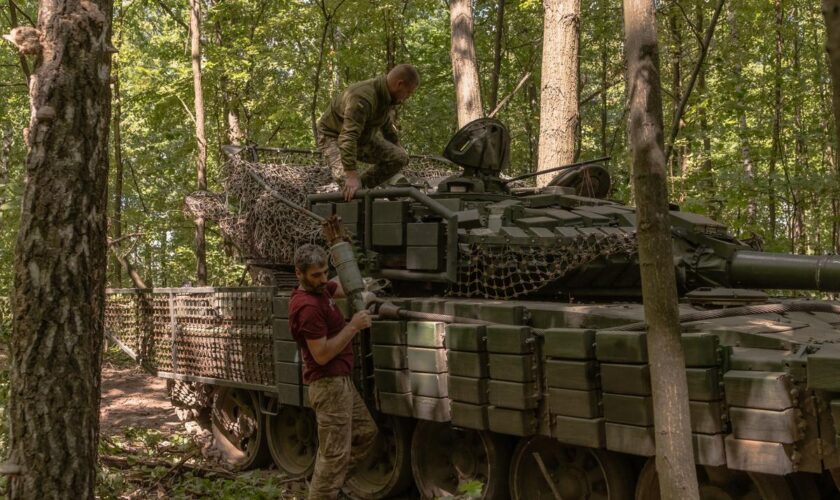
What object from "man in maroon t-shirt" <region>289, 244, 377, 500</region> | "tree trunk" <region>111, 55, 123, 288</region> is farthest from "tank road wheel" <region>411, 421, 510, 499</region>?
"tree trunk" <region>111, 55, 123, 288</region>

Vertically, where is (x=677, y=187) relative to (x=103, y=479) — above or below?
above

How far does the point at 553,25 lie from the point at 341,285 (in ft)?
19.4

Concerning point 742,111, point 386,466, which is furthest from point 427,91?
point 386,466

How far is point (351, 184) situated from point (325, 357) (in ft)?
6.44

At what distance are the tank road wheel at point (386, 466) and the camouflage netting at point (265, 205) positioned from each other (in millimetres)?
1847

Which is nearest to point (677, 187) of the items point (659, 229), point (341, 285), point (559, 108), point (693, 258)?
point (559, 108)

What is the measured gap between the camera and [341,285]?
6375mm

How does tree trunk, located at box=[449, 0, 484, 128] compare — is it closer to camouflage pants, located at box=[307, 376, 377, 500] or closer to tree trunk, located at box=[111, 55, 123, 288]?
tree trunk, located at box=[111, 55, 123, 288]

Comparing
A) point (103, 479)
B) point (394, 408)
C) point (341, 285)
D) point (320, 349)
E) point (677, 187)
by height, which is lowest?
point (103, 479)

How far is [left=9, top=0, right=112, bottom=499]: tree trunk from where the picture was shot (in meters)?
4.53

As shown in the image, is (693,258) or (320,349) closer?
(320,349)

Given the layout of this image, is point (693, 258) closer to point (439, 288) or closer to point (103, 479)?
point (439, 288)

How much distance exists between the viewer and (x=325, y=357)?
5.96m

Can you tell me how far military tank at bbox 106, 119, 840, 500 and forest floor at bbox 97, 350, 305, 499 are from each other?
56 cm
